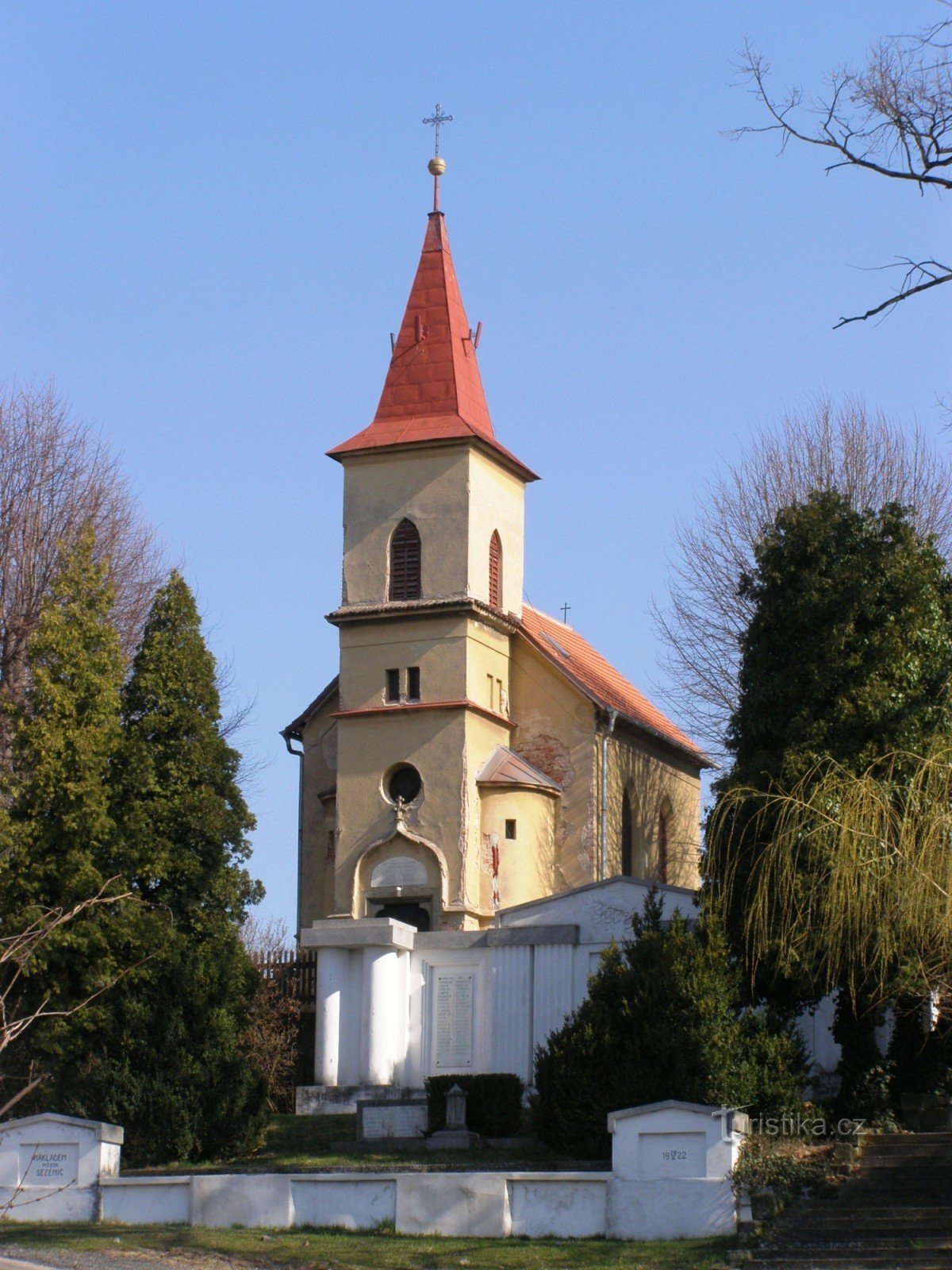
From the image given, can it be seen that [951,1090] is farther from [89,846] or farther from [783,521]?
[89,846]

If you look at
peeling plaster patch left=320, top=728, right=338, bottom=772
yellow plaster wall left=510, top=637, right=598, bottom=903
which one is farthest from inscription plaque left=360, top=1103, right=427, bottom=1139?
peeling plaster patch left=320, top=728, right=338, bottom=772

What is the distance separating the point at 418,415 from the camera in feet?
124

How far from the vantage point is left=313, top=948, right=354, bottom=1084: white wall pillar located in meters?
28.6

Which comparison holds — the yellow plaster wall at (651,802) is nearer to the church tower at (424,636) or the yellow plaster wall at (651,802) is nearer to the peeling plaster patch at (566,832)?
the peeling plaster patch at (566,832)

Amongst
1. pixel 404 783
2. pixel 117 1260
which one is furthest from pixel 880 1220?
pixel 404 783

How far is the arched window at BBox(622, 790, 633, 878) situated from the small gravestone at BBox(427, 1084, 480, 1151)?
540 inches

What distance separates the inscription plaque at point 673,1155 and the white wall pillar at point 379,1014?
10.0 m

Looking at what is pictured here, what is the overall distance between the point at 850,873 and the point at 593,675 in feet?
68.6

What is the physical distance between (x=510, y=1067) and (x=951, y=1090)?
23.0 feet

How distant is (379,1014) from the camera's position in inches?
1115

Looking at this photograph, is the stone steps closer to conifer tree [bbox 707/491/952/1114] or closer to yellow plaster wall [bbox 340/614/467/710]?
conifer tree [bbox 707/491/952/1114]

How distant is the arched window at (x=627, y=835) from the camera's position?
1519 inches

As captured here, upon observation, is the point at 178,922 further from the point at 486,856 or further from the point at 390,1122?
the point at 486,856

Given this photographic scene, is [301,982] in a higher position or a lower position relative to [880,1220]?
higher
